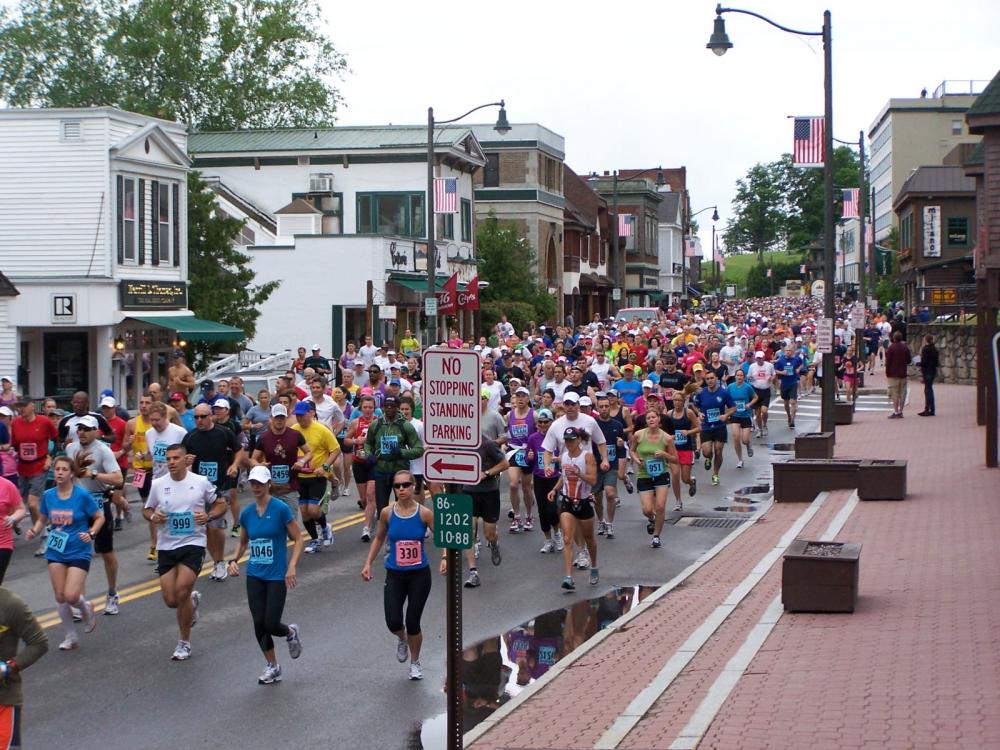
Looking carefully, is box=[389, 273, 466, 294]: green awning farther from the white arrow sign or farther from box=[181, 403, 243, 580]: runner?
the white arrow sign

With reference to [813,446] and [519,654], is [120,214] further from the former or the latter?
[519,654]

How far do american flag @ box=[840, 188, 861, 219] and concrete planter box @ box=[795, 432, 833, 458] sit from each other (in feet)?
75.9

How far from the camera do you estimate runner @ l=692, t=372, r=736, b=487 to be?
21.3 m

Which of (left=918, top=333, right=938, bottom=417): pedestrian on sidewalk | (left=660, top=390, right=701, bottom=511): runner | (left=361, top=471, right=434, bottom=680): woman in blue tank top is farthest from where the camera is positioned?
(left=918, top=333, right=938, bottom=417): pedestrian on sidewalk

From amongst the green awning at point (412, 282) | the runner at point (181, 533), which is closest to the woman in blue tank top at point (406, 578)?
the runner at point (181, 533)

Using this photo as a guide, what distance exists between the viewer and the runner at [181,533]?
36.4ft

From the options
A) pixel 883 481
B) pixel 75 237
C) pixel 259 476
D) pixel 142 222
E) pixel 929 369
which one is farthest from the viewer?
pixel 142 222

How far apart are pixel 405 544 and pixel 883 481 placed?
32.5 ft

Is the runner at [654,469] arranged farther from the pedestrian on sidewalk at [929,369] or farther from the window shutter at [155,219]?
the window shutter at [155,219]

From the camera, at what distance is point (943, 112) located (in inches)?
3880

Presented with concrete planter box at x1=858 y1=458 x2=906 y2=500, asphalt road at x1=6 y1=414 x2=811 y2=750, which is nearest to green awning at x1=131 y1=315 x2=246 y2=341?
asphalt road at x1=6 y1=414 x2=811 y2=750

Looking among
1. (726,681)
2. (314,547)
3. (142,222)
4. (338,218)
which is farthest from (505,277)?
(726,681)

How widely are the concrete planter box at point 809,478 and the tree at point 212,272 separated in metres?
19.7

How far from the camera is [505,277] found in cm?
5750
